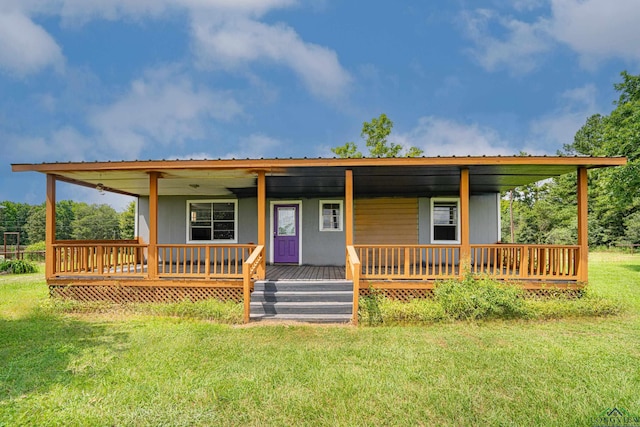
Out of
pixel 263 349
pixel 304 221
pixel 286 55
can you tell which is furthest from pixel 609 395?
pixel 286 55

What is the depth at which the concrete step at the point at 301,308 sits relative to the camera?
612 centimetres

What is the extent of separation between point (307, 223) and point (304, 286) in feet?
12.3

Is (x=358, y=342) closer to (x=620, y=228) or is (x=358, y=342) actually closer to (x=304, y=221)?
(x=304, y=221)

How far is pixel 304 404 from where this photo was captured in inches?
119

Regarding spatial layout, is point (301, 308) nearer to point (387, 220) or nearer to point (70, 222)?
point (387, 220)

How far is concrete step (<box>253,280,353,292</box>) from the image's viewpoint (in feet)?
21.6

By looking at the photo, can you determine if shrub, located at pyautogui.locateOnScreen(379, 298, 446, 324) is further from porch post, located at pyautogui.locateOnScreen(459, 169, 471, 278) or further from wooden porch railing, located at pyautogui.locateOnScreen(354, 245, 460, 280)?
porch post, located at pyautogui.locateOnScreen(459, 169, 471, 278)

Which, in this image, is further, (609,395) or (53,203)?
(53,203)

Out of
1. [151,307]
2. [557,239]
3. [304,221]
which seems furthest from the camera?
[557,239]

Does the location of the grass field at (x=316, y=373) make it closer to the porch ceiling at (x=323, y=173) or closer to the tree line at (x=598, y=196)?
the porch ceiling at (x=323, y=173)

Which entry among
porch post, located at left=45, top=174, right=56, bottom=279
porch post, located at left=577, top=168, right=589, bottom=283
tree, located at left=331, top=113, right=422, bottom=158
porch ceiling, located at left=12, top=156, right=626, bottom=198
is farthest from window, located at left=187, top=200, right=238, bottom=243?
tree, located at left=331, top=113, right=422, bottom=158

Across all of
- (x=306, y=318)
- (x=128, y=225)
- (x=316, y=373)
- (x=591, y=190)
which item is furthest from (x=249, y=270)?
(x=128, y=225)

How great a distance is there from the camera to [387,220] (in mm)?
10148

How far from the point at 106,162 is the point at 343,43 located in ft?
109
